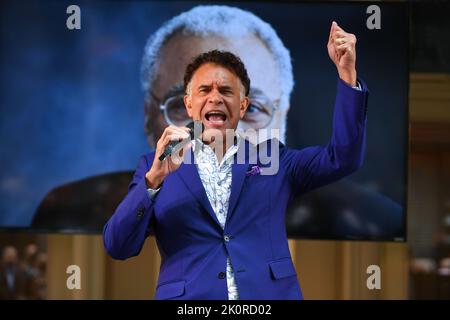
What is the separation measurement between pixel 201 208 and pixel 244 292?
0.30m

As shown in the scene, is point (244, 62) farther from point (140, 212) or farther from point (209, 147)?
point (140, 212)

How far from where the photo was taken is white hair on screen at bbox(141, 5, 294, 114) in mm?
4203

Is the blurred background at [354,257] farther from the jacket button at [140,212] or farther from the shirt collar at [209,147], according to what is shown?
the jacket button at [140,212]

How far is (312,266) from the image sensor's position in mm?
4766

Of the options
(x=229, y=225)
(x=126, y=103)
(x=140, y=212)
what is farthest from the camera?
(x=126, y=103)

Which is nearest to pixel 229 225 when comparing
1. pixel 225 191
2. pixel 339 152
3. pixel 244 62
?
pixel 225 191

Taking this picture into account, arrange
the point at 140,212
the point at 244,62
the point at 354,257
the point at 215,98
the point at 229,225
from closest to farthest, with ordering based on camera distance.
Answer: the point at 140,212 < the point at 229,225 < the point at 215,98 < the point at 244,62 < the point at 354,257

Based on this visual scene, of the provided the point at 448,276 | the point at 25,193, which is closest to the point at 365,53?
the point at 448,276

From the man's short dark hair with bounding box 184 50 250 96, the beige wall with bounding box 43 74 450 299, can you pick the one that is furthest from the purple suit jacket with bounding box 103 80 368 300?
the beige wall with bounding box 43 74 450 299

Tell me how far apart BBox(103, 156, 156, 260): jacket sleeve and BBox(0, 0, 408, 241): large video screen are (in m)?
1.50

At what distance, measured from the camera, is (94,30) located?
4.25m

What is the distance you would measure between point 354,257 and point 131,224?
88.5 inches

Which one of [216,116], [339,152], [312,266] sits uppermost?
[216,116]

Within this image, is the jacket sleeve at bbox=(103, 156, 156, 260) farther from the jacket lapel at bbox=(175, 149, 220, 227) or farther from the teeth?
the teeth
